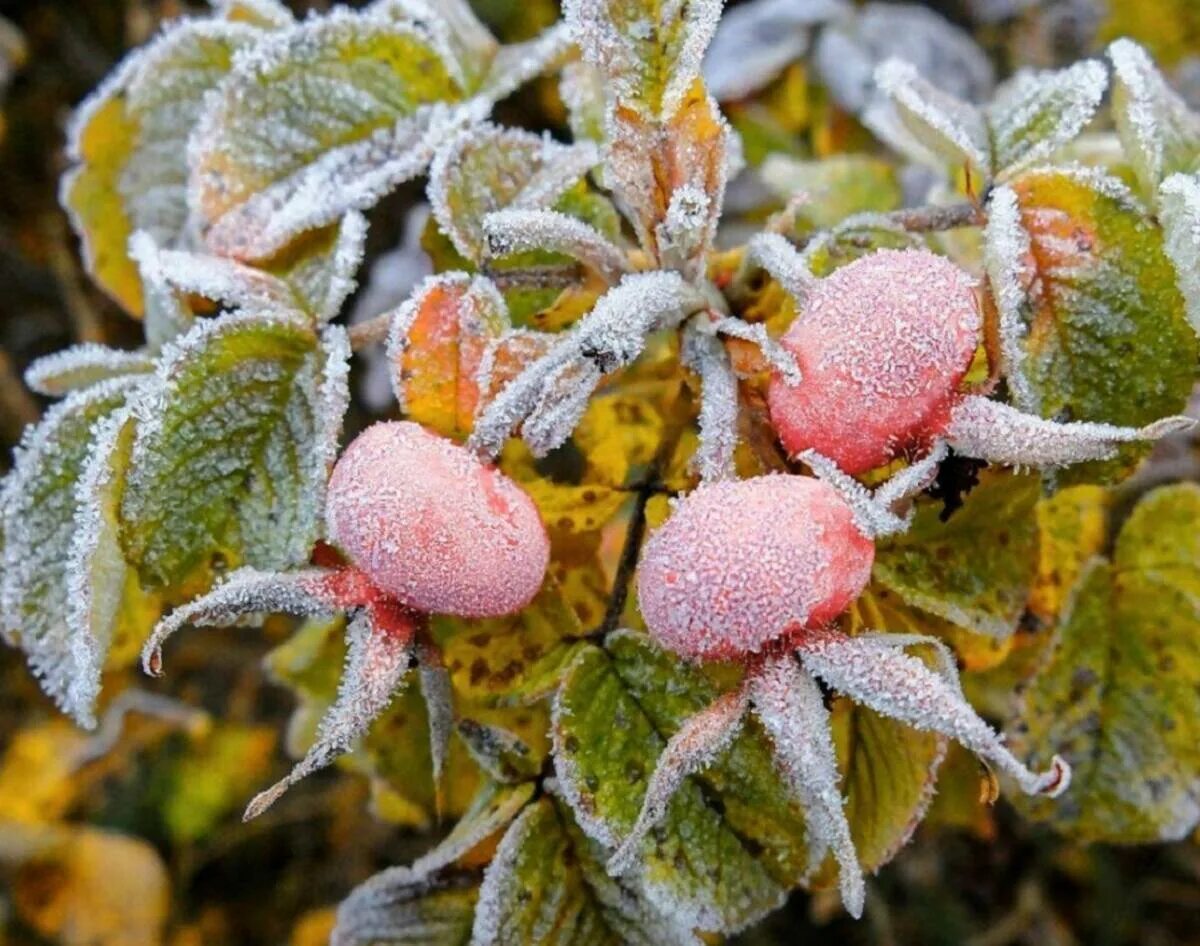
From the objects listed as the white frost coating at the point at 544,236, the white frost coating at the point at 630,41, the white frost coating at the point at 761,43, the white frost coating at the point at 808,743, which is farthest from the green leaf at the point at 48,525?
the white frost coating at the point at 761,43

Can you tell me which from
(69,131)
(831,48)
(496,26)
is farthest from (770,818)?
(496,26)

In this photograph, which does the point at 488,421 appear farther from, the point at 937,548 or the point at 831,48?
the point at 831,48

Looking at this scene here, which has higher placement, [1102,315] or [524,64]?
[524,64]

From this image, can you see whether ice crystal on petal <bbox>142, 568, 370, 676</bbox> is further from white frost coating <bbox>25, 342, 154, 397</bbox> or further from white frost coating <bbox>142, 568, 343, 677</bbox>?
white frost coating <bbox>25, 342, 154, 397</bbox>

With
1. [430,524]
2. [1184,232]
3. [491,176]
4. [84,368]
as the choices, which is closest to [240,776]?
[84,368]

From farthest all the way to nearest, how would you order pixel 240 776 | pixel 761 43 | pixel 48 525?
pixel 240 776 → pixel 761 43 → pixel 48 525

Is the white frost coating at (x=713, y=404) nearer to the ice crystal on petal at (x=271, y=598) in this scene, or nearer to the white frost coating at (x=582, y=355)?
the white frost coating at (x=582, y=355)

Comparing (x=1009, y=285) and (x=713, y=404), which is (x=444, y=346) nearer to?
(x=713, y=404)
